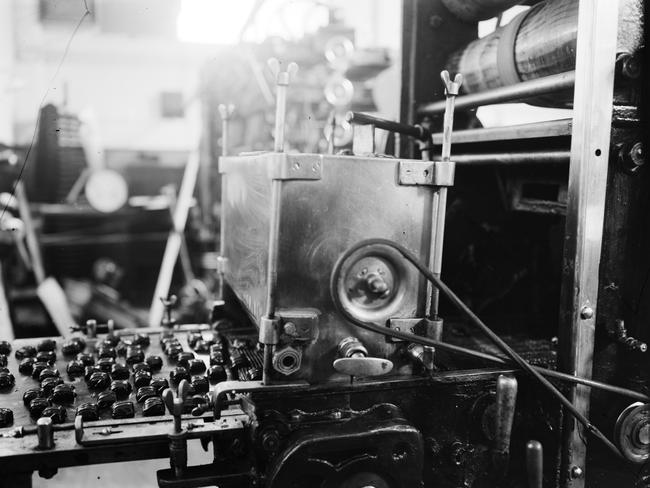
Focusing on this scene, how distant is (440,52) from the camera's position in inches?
121

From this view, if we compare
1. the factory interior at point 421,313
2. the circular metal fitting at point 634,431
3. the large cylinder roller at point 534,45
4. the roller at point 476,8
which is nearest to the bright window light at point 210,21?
the factory interior at point 421,313

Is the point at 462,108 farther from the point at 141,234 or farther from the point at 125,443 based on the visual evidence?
the point at 141,234

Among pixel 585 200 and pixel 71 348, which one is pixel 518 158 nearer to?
pixel 585 200

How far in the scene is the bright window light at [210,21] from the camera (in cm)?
414

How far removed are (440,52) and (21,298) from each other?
5091 millimetres

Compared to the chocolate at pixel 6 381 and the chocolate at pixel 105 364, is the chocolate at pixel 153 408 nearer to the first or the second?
the chocolate at pixel 105 364

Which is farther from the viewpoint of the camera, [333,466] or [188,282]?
[188,282]

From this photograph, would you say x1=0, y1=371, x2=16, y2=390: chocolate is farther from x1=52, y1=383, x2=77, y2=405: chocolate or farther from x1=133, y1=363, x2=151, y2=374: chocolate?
x1=133, y1=363, x2=151, y2=374: chocolate

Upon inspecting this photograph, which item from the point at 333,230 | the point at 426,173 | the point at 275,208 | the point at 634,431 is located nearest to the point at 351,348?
the point at 333,230

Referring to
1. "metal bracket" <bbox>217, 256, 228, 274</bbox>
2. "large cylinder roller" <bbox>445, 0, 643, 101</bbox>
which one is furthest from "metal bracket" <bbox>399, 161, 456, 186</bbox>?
"metal bracket" <bbox>217, 256, 228, 274</bbox>

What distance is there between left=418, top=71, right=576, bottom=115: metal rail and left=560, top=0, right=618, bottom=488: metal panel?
0.08m

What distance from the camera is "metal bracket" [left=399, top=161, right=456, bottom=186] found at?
1.90 metres

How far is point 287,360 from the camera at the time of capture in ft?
6.08

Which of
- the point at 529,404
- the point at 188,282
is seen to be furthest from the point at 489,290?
the point at 188,282
